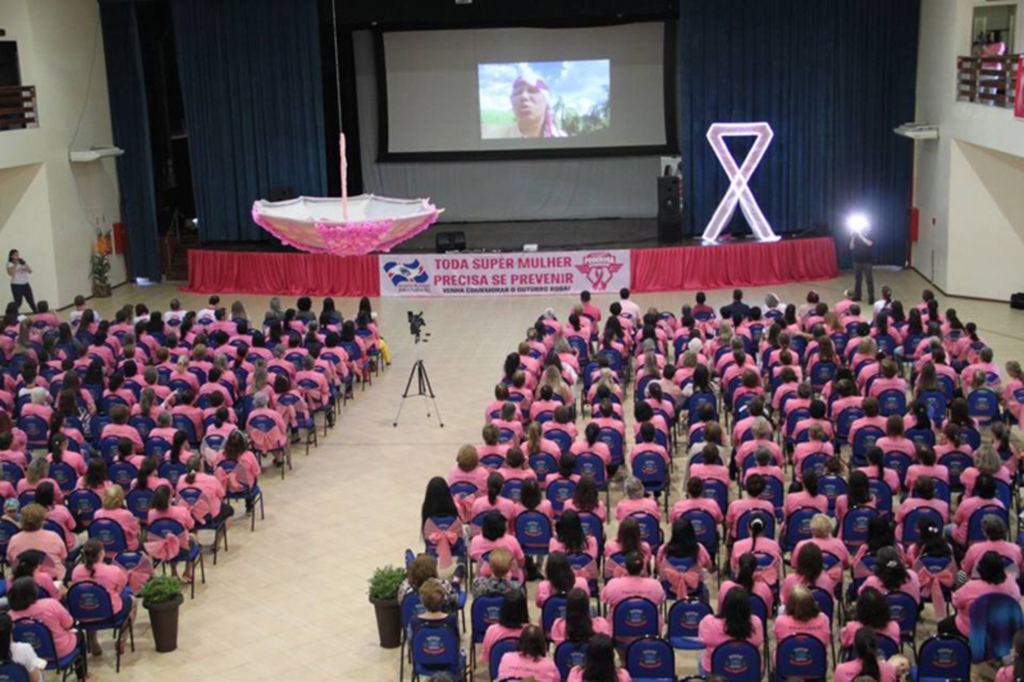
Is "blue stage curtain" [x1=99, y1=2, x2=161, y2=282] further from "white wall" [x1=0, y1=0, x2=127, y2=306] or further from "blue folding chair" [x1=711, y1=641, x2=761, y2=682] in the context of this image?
"blue folding chair" [x1=711, y1=641, x2=761, y2=682]

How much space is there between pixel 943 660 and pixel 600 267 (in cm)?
1897

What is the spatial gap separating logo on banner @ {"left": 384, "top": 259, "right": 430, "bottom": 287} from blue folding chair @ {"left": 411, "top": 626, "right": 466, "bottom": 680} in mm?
18173

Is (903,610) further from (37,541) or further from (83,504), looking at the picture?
(83,504)

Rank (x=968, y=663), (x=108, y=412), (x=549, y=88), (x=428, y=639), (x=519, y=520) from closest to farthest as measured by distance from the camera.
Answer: (x=968, y=663), (x=428, y=639), (x=519, y=520), (x=108, y=412), (x=549, y=88)

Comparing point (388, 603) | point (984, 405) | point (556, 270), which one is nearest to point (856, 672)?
point (388, 603)

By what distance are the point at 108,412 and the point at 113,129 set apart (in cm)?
1568

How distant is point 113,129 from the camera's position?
31047 millimetres

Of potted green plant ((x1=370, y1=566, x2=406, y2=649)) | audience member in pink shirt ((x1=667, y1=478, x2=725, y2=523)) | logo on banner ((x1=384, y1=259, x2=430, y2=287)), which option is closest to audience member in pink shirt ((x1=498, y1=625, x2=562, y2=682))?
potted green plant ((x1=370, y1=566, x2=406, y2=649))

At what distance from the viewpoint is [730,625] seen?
31.6 ft

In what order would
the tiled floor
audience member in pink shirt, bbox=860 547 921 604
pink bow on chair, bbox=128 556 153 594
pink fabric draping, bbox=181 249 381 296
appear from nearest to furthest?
audience member in pink shirt, bbox=860 547 921 604
the tiled floor
pink bow on chair, bbox=128 556 153 594
pink fabric draping, bbox=181 249 381 296

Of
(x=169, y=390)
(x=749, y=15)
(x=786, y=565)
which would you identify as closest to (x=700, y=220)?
(x=749, y=15)

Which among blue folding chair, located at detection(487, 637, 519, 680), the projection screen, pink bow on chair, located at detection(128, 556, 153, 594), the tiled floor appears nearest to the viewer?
blue folding chair, located at detection(487, 637, 519, 680)

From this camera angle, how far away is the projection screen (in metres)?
33.0

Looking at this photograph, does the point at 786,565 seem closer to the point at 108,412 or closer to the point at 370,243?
the point at 370,243
